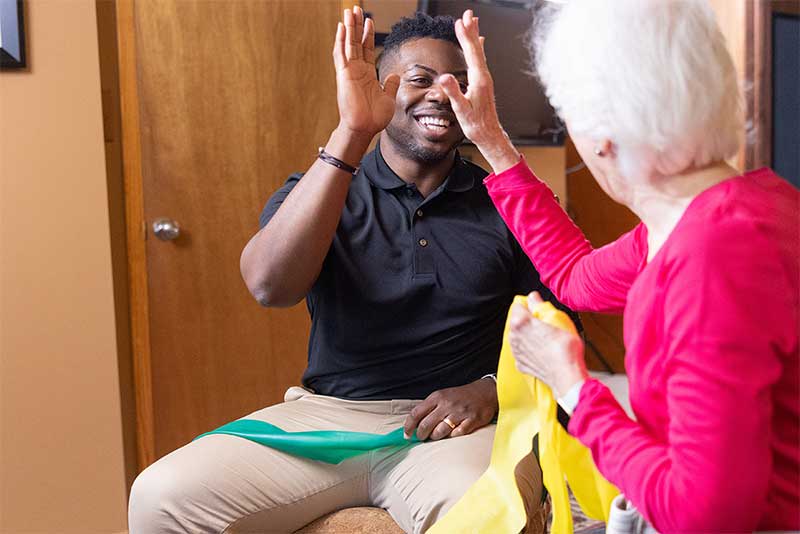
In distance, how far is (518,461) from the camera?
58.0 inches

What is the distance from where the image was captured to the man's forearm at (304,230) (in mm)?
1781

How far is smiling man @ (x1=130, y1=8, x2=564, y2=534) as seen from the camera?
167cm

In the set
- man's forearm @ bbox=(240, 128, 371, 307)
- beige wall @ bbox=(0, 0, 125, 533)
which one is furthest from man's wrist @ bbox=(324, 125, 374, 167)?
beige wall @ bbox=(0, 0, 125, 533)

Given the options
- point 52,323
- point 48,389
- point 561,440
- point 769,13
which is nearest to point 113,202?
point 52,323

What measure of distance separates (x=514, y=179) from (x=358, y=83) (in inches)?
17.4

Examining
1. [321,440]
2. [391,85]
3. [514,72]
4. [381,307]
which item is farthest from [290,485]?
[514,72]

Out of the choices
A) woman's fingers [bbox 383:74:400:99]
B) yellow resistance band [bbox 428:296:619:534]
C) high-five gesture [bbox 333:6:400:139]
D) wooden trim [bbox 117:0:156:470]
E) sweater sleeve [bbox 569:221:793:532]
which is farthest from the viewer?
wooden trim [bbox 117:0:156:470]

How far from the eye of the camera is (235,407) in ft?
9.98

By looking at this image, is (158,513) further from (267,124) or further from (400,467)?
(267,124)

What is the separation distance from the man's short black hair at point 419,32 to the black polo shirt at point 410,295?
15.1 inches

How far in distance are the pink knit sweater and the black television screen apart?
258cm

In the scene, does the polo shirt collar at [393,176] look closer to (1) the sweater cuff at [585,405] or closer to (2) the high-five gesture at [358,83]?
(2) the high-five gesture at [358,83]

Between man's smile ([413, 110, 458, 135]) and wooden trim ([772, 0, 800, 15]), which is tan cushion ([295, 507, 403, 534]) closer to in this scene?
man's smile ([413, 110, 458, 135])

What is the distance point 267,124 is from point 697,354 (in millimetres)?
2249
